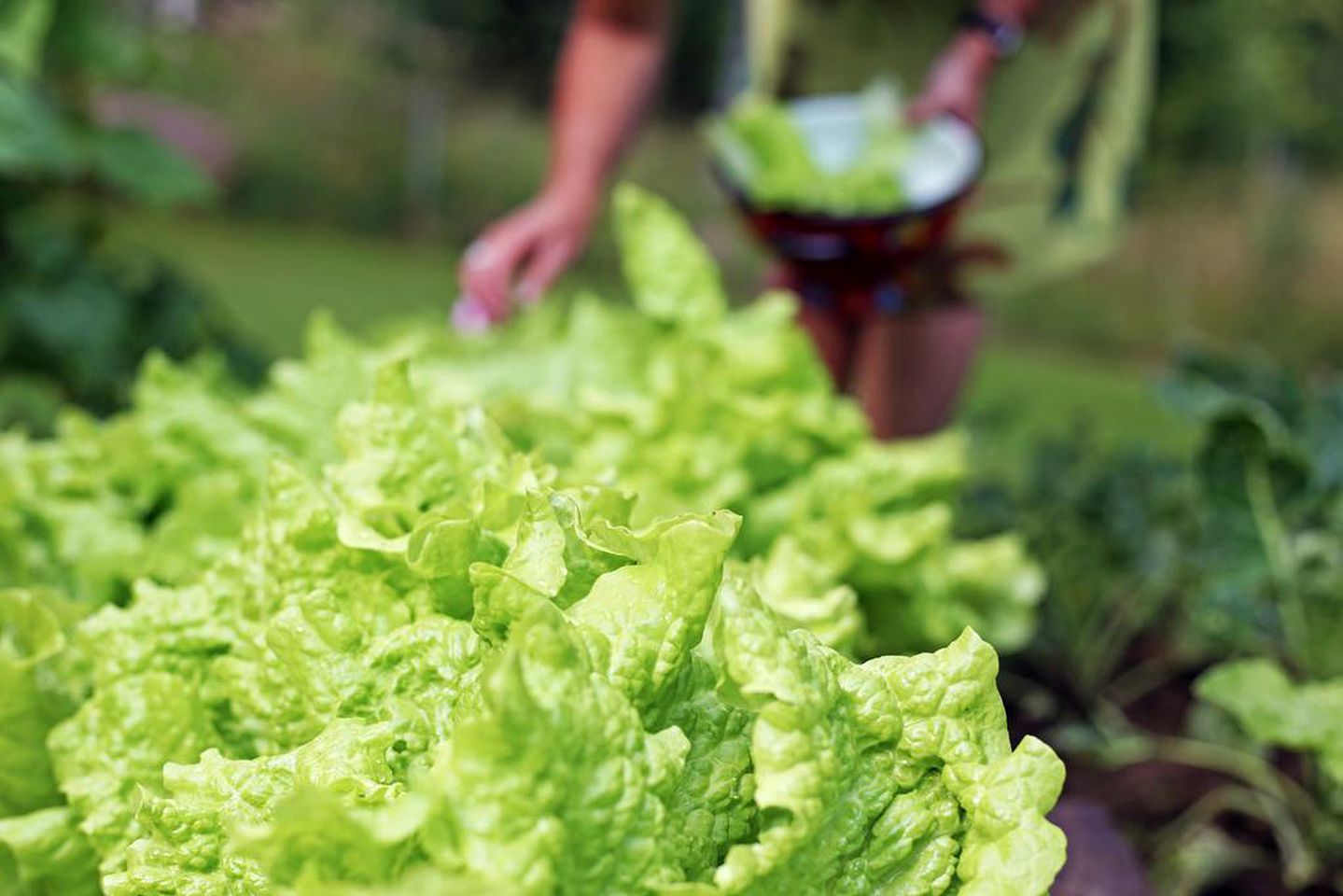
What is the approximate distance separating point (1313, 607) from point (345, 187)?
7414mm

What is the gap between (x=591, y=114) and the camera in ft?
6.79

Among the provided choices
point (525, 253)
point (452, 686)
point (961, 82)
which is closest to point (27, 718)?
point (452, 686)

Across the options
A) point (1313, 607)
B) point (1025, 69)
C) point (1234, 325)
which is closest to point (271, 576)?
point (1313, 607)

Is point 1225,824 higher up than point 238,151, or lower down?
higher up

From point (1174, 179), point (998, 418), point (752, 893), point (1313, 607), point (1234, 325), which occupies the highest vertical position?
point (752, 893)

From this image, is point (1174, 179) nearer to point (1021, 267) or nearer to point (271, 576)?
point (1021, 267)

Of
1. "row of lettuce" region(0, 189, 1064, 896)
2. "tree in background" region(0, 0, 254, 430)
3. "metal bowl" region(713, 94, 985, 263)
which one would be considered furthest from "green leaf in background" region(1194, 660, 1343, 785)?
"tree in background" region(0, 0, 254, 430)

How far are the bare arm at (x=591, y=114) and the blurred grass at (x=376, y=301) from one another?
1.33 m

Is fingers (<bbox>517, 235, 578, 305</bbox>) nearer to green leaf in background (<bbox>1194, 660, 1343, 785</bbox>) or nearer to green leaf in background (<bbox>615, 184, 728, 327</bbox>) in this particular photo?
green leaf in background (<bbox>615, 184, 728, 327</bbox>)

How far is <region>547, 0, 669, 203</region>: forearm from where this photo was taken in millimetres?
2055

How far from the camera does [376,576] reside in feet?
2.87

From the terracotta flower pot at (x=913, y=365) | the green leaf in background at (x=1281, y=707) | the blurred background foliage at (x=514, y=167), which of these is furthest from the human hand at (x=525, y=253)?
the blurred background foliage at (x=514, y=167)

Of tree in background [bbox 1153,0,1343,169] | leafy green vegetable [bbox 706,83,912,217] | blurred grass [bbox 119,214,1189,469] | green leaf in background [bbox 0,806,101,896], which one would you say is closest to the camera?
green leaf in background [bbox 0,806,101,896]

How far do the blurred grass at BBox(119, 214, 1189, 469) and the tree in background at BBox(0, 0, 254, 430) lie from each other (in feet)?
4.13
